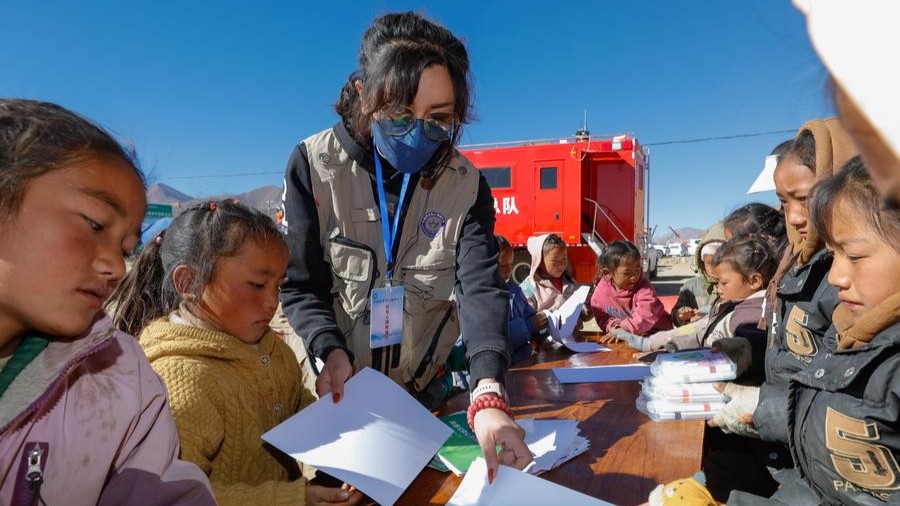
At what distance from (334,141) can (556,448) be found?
1.08 meters

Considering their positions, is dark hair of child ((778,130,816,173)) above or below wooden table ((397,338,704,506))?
above

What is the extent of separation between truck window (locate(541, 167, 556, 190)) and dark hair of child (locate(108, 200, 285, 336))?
312 inches

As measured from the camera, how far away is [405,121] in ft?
4.68

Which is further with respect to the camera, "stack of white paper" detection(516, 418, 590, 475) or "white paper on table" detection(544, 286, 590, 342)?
"white paper on table" detection(544, 286, 590, 342)

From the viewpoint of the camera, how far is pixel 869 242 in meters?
1.11

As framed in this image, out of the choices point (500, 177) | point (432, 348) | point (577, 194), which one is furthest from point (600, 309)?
point (500, 177)

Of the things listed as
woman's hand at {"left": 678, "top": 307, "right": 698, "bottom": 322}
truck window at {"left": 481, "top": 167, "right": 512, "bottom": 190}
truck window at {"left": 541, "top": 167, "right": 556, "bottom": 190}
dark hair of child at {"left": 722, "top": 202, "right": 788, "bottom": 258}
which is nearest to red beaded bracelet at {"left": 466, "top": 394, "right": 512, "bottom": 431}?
dark hair of child at {"left": 722, "top": 202, "right": 788, "bottom": 258}

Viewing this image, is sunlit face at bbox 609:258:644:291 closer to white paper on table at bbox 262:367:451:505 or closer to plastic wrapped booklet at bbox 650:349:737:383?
plastic wrapped booklet at bbox 650:349:737:383

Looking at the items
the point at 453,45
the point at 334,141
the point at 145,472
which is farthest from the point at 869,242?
the point at 145,472

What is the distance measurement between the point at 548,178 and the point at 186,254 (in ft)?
26.8

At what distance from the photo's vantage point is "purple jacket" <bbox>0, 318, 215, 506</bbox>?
0.73 metres

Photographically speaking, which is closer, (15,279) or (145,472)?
(15,279)

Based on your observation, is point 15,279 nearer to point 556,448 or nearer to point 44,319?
point 44,319

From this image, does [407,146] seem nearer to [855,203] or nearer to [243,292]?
[243,292]
